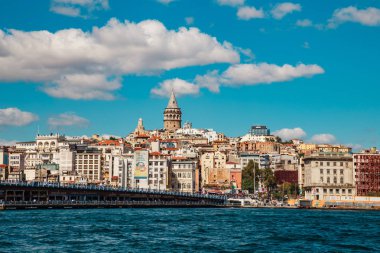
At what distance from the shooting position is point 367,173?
134m

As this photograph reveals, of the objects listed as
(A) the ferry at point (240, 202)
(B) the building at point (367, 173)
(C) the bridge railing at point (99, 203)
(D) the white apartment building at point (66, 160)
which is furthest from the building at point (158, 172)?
(B) the building at point (367, 173)

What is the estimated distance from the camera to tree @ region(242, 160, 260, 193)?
165 meters

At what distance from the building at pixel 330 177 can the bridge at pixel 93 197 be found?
15.9 metres

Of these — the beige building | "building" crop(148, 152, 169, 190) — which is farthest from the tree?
"building" crop(148, 152, 169, 190)

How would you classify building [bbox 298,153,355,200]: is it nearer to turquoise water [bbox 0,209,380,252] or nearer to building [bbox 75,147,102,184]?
turquoise water [bbox 0,209,380,252]

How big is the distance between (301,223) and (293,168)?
106420 mm

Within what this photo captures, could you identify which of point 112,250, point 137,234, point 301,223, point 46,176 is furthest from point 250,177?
point 112,250

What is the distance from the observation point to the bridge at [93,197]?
121 meters

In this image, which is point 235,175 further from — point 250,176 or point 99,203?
point 99,203

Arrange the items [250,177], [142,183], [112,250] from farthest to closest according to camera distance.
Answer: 1. [250,177]
2. [142,183]
3. [112,250]

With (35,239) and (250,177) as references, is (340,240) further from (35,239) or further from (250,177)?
(250,177)

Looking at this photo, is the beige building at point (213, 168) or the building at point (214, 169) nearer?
the building at point (214, 169)

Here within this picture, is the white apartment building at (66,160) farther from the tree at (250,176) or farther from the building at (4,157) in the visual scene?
the tree at (250,176)

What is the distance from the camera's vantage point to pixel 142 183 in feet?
507
